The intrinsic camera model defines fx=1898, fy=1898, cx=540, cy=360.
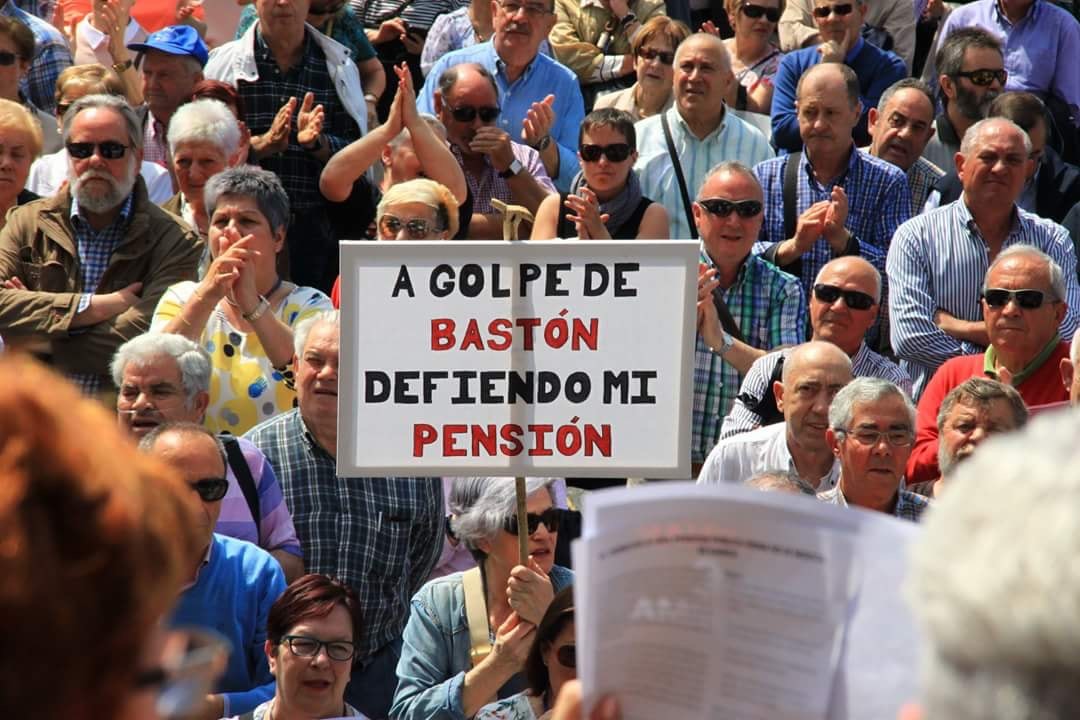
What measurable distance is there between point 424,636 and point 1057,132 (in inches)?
260

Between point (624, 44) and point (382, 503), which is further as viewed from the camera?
point (624, 44)

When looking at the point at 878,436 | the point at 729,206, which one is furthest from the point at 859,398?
the point at 729,206

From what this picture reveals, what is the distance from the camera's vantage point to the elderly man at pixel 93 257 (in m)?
8.20

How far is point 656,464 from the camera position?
228 inches

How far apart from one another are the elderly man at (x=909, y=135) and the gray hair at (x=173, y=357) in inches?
188

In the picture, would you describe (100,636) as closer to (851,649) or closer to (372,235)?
(851,649)

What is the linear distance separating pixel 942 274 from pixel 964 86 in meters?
2.34

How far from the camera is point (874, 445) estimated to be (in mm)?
6840

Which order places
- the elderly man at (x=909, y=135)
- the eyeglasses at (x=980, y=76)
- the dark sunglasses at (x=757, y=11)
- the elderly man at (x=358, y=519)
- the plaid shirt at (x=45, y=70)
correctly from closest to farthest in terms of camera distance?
the elderly man at (x=358, y=519) < the elderly man at (x=909, y=135) < the eyeglasses at (x=980, y=76) < the plaid shirt at (x=45, y=70) < the dark sunglasses at (x=757, y=11)

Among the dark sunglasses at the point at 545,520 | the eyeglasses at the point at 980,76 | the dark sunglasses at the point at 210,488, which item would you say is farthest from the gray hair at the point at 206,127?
the eyeglasses at the point at 980,76

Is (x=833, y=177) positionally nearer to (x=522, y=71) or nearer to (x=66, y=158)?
(x=522, y=71)

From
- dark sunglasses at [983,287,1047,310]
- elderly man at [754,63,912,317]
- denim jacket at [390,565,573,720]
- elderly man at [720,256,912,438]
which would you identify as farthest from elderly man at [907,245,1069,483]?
denim jacket at [390,565,573,720]

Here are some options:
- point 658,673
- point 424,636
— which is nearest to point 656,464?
point 424,636

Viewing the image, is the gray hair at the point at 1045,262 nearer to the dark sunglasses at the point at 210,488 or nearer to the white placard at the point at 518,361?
the white placard at the point at 518,361
